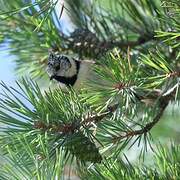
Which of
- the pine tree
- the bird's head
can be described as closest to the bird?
the bird's head

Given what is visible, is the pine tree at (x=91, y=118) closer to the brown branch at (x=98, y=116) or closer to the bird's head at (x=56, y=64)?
the brown branch at (x=98, y=116)

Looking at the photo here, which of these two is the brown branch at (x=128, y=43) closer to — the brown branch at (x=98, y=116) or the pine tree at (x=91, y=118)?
the pine tree at (x=91, y=118)

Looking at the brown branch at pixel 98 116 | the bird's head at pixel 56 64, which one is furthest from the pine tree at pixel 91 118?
the bird's head at pixel 56 64

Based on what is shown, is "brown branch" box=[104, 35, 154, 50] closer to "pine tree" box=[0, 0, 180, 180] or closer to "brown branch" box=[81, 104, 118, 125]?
"pine tree" box=[0, 0, 180, 180]

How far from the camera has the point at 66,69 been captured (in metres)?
→ 1.21

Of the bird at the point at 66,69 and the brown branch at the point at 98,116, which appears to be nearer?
the brown branch at the point at 98,116

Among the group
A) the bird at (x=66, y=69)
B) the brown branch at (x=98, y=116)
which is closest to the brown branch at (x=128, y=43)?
the bird at (x=66, y=69)

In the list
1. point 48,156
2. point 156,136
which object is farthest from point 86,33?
point 156,136

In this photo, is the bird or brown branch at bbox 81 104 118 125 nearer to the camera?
brown branch at bbox 81 104 118 125

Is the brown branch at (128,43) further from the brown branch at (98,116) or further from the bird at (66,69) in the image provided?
the brown branch at (98,116)

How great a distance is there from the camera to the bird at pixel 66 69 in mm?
1098

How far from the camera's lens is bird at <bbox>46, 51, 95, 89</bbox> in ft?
3.60

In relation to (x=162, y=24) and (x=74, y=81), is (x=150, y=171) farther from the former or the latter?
(x=74, y=81)

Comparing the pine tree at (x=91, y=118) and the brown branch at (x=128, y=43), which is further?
the brown branch at (x=128, y=43)
